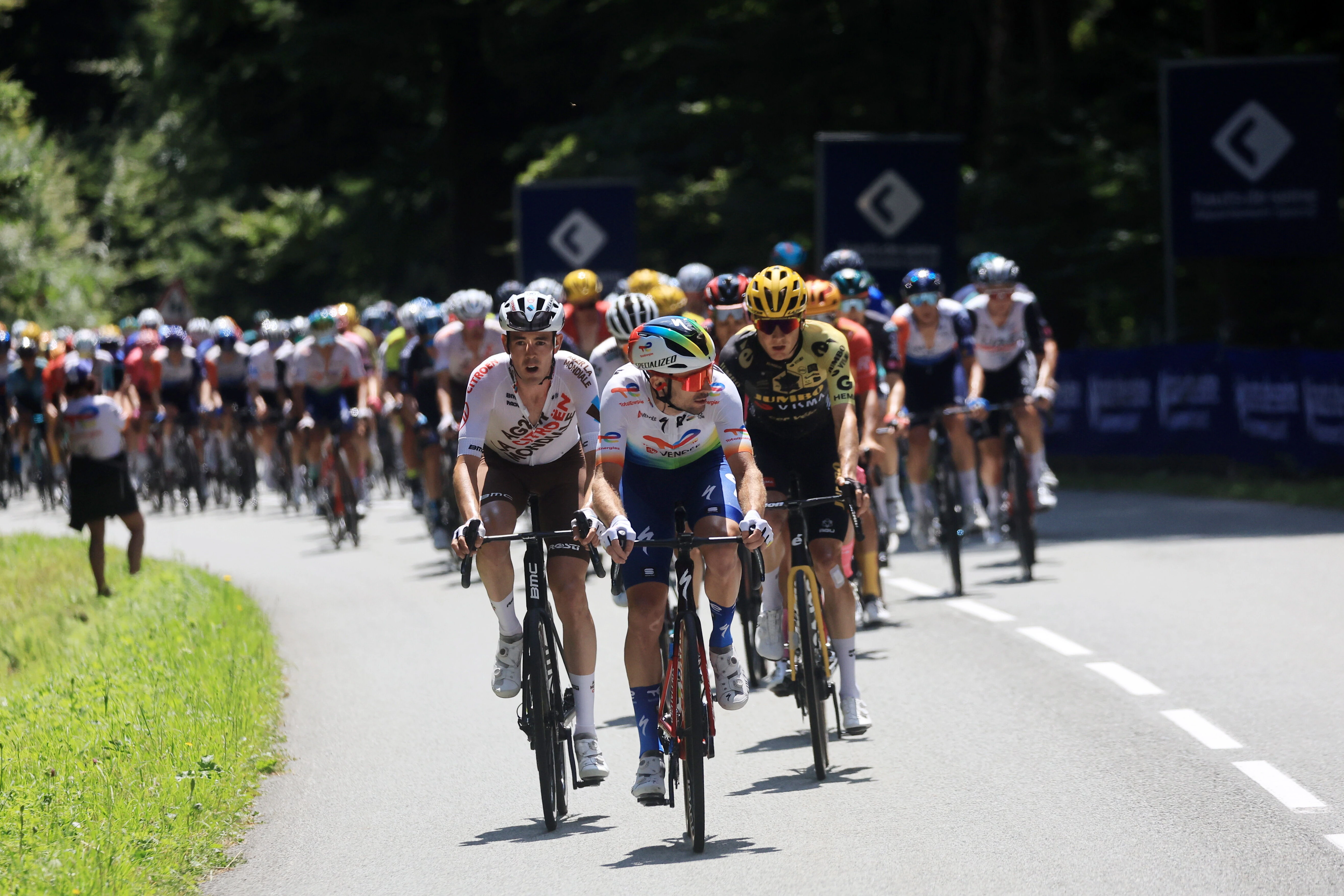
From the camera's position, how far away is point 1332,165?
77.4 ft

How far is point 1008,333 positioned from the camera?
14727mm

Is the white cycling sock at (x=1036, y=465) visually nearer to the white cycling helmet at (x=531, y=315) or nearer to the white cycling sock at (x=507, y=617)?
the white cycling sock at (x=507, y=617)

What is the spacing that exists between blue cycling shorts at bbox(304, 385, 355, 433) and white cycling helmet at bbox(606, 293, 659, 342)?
30.8ft

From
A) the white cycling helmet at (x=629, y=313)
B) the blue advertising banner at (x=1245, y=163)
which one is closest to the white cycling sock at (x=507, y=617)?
the white cycling helmet at (x=629, y=313)

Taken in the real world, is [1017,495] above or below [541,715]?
above

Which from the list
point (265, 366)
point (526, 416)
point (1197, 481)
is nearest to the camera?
point (526, 416)

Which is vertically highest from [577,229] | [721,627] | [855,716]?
[577,229]

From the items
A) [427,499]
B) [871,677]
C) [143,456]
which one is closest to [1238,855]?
[871,677]

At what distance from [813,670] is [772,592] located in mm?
859

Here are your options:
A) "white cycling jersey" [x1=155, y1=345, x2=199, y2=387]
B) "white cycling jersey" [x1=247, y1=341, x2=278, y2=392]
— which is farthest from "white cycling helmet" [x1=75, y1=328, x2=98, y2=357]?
"white cycling jersey" [x1=247, y1=341, x2=278, y2=392]

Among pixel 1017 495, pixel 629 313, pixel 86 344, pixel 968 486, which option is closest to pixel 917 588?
pixel 968 486

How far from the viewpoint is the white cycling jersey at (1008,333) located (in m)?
14.7

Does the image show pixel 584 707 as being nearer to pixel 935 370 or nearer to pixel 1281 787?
pixel 1281 787

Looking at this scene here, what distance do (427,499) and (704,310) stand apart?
429 centimetres
